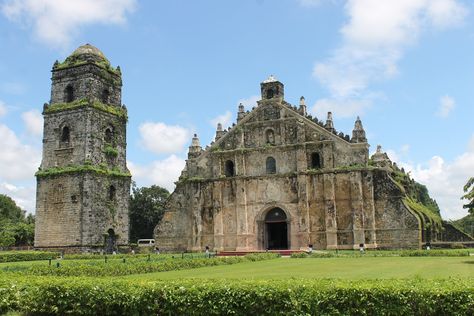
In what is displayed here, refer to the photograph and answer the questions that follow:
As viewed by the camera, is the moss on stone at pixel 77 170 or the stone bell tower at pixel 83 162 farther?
the moss on stone at pixel 77 170

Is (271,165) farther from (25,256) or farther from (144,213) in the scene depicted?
(144,213)

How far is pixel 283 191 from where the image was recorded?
41.5m

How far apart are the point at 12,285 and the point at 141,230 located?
53022 millimetres

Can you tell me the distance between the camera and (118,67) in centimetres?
5000

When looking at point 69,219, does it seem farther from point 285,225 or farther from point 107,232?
point 285,225

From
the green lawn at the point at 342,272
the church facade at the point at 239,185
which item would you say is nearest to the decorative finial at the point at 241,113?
the church facade at the point at 239,185

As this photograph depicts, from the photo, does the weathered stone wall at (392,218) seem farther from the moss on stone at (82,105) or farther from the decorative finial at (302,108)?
the moss on stone at (82,105)

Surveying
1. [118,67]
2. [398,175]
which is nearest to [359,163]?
[398,175]

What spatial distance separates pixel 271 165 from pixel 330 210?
6.05 m

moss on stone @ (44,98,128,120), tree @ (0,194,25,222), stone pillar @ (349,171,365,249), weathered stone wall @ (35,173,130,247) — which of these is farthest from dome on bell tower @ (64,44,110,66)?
tree @ (0,194,25,222)

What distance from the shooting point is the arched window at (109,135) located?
46.8m

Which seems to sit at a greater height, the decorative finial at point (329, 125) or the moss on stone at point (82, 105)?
the moss on stone at point (82, 105)

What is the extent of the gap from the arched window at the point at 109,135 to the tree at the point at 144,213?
807 inches

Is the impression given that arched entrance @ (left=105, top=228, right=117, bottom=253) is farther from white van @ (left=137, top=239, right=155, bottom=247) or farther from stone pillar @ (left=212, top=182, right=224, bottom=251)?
stone pillar @ (left=212, top=182, right=224, bottom=251)
